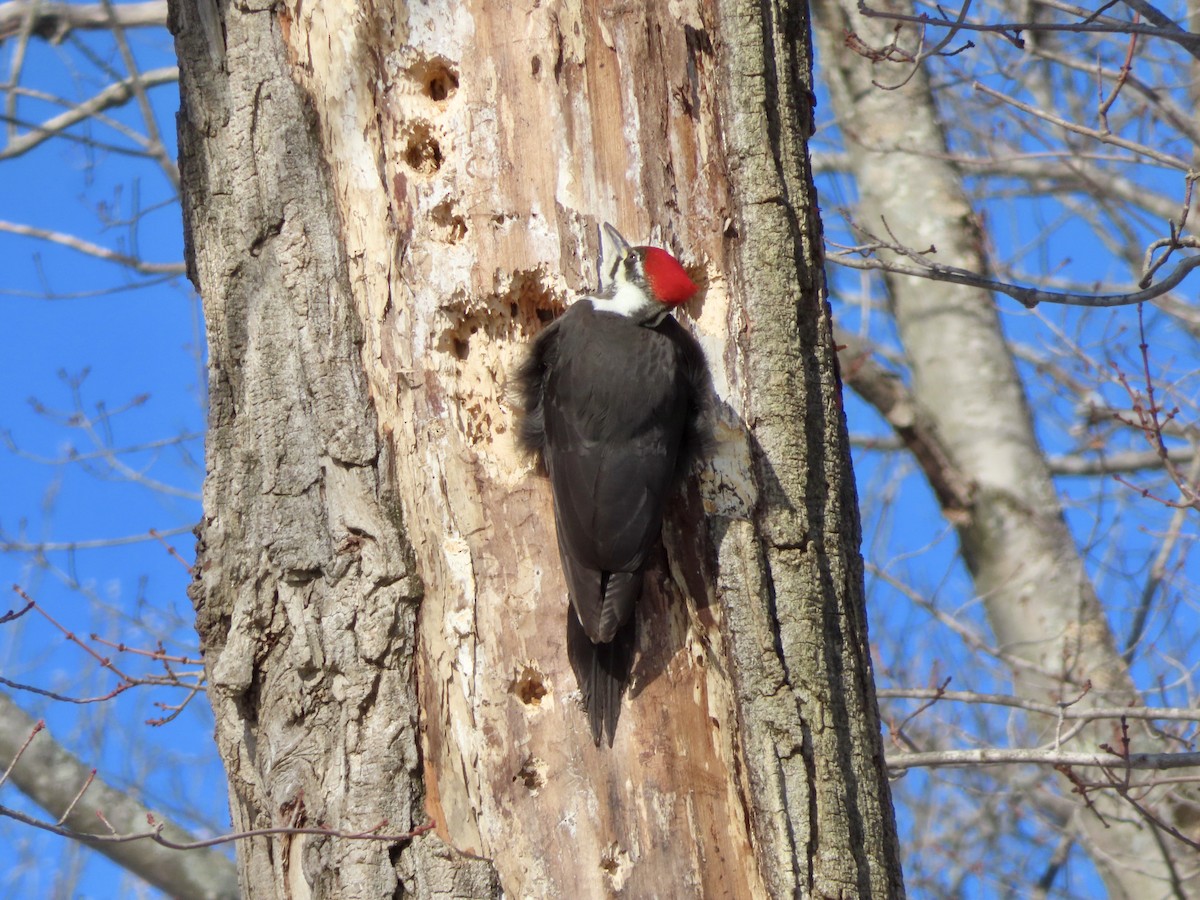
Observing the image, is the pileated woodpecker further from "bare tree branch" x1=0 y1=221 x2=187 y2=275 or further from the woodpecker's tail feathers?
"bare tree branch" x1=0 y1=221 x2=187 y2=275

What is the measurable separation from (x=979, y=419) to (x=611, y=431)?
4.26 meters

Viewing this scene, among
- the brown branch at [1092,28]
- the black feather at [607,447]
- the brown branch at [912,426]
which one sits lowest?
the black feather at [607,447]

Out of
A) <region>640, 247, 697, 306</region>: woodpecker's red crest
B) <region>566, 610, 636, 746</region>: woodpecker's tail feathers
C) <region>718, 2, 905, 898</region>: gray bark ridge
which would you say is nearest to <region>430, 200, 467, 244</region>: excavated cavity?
<region>640, 247, 697, 306</region>: woodpecker's red crest

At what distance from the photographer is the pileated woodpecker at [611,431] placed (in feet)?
7.75

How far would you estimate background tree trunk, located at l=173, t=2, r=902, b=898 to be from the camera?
2277 mm

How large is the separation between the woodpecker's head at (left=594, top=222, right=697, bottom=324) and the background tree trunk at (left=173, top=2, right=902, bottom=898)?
44mm

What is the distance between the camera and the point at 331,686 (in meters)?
2.38

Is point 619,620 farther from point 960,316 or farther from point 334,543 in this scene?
point 960,316

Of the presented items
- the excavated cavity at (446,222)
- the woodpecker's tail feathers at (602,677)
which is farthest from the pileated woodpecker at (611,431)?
the excavated cavity at (446,222)

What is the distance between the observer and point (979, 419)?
21.3 ft

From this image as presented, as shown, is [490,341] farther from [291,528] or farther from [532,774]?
[532,774]

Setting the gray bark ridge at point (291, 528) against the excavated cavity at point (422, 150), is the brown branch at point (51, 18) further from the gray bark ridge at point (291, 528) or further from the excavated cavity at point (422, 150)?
the excavated cavity at point (422, 150)

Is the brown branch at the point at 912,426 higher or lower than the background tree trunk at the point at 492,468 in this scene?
higher

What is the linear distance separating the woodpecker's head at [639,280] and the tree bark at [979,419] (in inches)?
128
